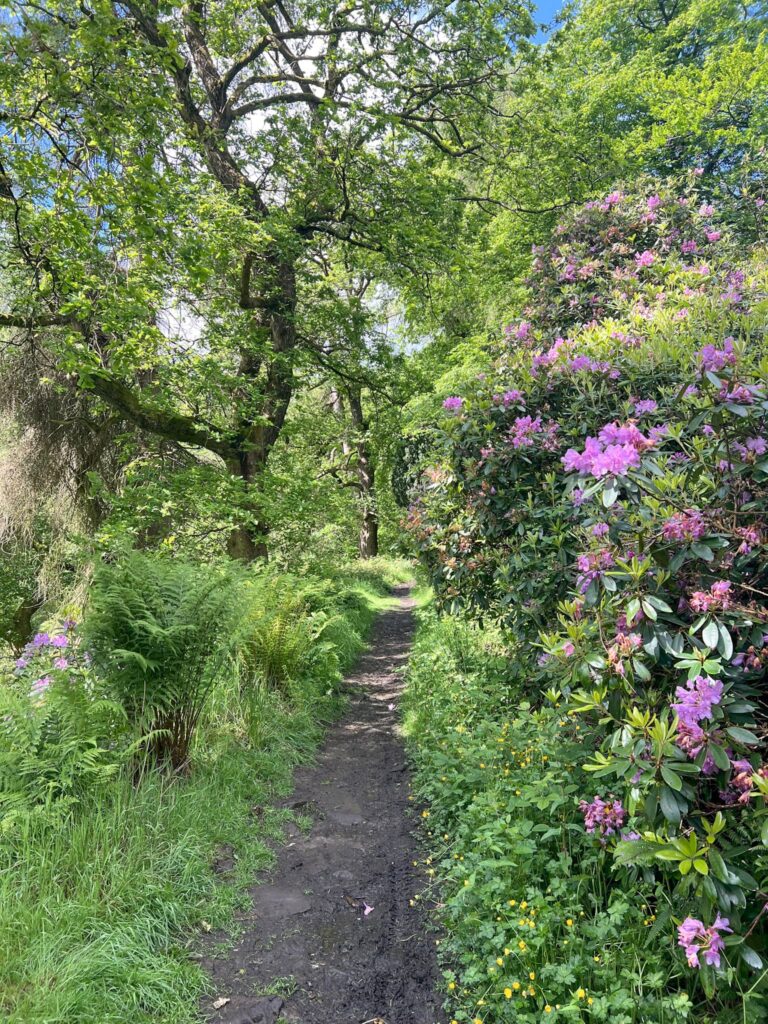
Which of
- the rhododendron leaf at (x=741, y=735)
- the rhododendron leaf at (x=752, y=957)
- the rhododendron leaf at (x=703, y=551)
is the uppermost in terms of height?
the rhododendron leaf at (x=703, y=551)

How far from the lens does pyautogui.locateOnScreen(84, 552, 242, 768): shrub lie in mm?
3137

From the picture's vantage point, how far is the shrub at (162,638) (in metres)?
3.14

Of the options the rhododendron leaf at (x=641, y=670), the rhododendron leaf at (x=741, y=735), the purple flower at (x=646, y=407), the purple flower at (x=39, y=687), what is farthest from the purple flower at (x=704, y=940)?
the purple flower at (x=39, y=687)

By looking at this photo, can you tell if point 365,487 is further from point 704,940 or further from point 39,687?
point 704,940

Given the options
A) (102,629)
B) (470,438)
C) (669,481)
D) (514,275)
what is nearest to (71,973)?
(102,629)

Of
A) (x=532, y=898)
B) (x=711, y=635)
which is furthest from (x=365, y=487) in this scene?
(x=711, y=635)

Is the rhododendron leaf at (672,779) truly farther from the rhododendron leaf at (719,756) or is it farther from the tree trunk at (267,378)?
the tree trunk at (267,378)

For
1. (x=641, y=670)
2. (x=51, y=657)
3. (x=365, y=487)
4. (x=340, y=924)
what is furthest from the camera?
(x=365, y=487)

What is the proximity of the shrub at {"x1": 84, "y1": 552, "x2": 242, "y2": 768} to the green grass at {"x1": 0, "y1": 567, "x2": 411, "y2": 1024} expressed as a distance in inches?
13.7

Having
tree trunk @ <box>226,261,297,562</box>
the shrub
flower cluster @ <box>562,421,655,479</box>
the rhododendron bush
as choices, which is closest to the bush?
the rhododendron bush

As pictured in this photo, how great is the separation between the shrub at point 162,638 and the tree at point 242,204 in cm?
255

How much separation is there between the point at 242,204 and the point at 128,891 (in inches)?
280

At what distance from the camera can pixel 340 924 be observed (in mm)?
2594

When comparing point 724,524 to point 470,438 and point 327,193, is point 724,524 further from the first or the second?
point 327,193
